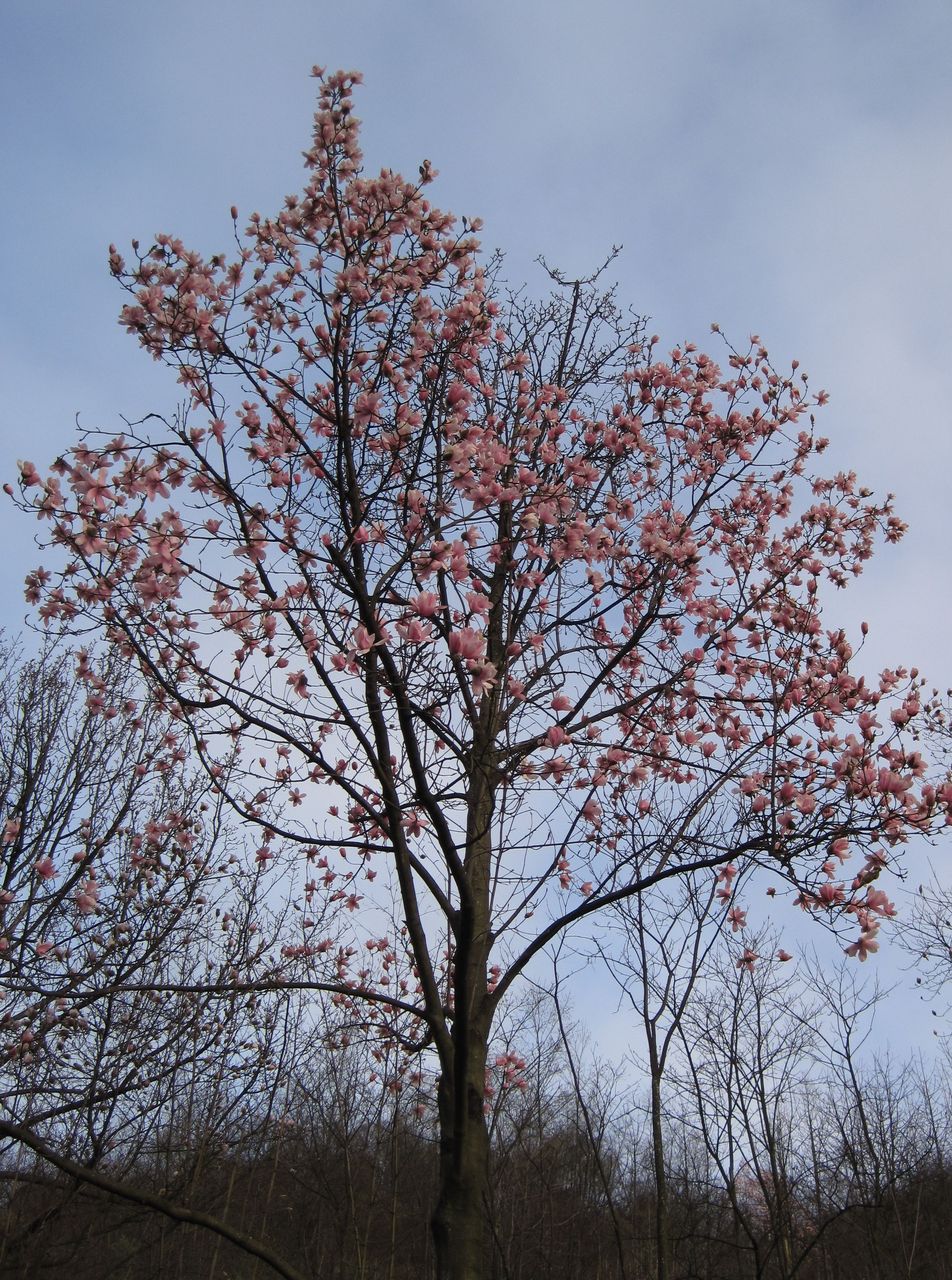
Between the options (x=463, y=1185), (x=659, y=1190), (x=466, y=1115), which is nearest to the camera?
(x=463, y=1185)

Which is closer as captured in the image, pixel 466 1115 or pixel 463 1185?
pixel 463 1185

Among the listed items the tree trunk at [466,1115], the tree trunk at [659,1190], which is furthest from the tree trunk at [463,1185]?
the tree trunk at [659,1190]

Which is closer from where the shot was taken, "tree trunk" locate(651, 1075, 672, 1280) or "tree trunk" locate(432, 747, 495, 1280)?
"tree trunk" locate(432, 747, 495, 1280)

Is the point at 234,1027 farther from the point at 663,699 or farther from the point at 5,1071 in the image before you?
the point at 663,699

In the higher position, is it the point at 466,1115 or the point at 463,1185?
the point at 466,1115

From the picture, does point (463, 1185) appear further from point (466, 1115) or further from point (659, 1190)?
point (659, 1190)

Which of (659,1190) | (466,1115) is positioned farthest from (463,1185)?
(659,1190)

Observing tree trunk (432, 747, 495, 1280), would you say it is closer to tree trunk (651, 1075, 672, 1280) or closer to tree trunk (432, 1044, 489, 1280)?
tree trunk (432, 1044, 489, 1280)

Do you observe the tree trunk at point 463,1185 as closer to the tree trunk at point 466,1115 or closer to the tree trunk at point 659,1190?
the tree trunk at point 466,1115

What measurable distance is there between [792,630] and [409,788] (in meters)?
2.84

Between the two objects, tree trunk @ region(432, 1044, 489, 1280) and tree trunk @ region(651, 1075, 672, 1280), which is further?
tree trunk @ region(651, 1075, 672, 1280)

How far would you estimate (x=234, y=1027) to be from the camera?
8.15 meters

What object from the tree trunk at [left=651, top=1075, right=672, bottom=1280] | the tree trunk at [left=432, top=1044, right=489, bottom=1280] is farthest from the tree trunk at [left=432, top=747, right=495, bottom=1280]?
the tree trunk at [left=651, top=1075, right=672, bottom=1280]

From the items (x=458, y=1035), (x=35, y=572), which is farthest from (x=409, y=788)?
(x=35, y=572)
